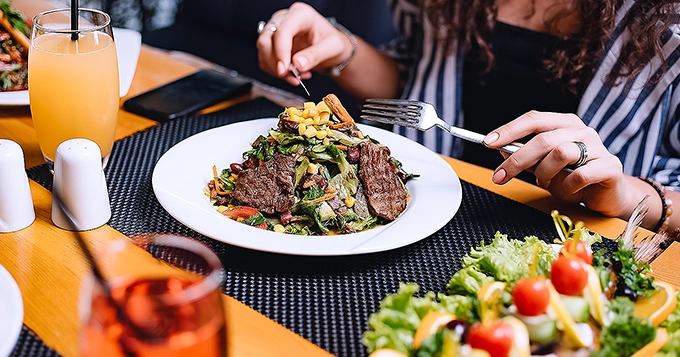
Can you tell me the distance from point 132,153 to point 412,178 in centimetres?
73

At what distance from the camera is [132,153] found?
1.61m

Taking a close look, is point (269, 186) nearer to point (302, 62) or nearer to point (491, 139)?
point (491, 139)

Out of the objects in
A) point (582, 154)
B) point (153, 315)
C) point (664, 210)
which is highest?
point (153, 315)

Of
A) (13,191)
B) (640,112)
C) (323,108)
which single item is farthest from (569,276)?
(640,112)

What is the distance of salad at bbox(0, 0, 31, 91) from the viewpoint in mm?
1829

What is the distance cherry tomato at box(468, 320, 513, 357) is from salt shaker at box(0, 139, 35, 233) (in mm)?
906

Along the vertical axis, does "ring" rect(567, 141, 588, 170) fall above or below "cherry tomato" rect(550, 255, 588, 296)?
below

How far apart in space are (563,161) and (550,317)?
0.57 metres

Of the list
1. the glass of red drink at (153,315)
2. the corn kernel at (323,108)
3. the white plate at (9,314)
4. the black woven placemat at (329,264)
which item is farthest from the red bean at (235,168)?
the glass of red drink at (153,315)

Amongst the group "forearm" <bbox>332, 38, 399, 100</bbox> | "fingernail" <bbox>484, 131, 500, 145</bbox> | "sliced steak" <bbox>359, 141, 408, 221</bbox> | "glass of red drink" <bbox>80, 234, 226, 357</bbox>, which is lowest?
"forearm" <bbox>332, 38, 399, 100</bbox>

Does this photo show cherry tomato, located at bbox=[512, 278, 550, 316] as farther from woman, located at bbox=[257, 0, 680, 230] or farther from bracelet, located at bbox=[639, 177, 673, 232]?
bracelet, located at bbox=[639, 177, 673, 232]

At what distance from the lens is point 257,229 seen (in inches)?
46.5

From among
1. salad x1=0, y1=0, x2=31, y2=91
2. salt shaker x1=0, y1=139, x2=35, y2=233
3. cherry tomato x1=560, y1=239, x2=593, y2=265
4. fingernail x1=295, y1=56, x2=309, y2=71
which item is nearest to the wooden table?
salt shaker x1=0, y1=139, x2=35, y2=233

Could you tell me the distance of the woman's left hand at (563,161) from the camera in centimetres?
134
